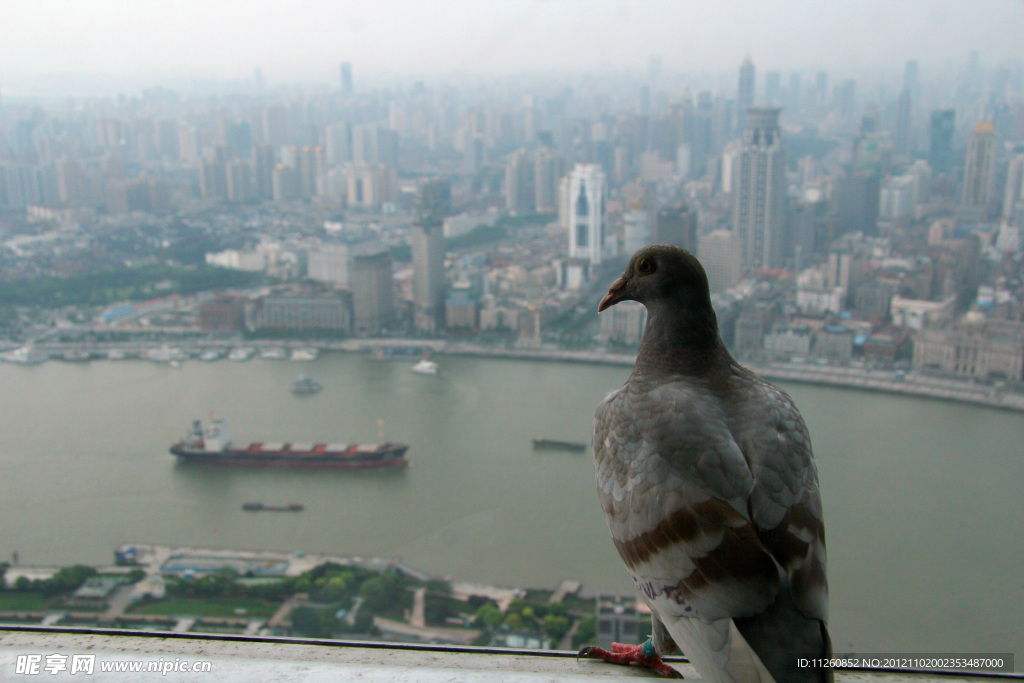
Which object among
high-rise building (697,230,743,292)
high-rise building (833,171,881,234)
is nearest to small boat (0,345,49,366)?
high-rise building (697,230,743,292)

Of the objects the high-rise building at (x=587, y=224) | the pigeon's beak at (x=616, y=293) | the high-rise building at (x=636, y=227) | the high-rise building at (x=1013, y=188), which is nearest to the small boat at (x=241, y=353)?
the high-rise building at (x=587, y=224)

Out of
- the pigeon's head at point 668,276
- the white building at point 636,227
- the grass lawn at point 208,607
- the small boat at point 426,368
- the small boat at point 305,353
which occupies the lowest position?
the small boat at point 305,353

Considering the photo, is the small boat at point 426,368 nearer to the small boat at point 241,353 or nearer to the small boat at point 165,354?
the small boat at point 241,353

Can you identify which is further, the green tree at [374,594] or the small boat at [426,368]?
the small boat at [426,368]

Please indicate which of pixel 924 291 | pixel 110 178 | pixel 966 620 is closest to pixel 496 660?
pixel 966 620

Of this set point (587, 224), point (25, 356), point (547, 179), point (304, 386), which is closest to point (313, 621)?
point (304, 386)

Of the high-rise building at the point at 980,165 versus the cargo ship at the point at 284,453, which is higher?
the high-rise building at the point at 980,165

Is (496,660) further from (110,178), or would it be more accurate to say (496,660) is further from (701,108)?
(701,108)
